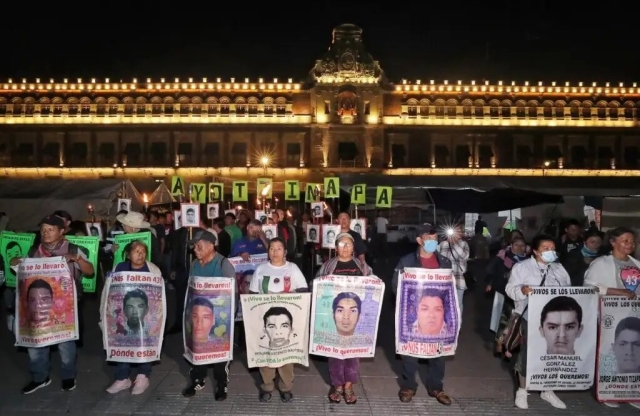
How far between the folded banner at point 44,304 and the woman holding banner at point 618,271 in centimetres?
575

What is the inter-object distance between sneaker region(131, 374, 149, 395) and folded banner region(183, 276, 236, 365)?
634mm

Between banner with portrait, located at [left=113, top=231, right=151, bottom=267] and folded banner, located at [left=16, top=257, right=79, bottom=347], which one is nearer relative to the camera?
folded banner, located at [left=16, top=257, right=79, bottom=347]

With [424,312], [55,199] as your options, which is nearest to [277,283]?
[424,312]

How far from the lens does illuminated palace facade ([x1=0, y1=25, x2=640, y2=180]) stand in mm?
40812

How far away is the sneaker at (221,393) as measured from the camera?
6480mm

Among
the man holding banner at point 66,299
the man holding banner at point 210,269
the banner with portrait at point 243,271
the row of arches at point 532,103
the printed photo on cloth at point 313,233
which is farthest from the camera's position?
the row of arches at point 532,103

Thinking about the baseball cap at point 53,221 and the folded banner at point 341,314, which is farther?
the baseball cap at point 53,221

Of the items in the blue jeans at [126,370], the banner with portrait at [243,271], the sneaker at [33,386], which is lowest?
the sneaker at [33,386]

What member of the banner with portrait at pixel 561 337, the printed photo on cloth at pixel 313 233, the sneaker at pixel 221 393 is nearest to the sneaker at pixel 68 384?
the sneaker at pixel 221 393

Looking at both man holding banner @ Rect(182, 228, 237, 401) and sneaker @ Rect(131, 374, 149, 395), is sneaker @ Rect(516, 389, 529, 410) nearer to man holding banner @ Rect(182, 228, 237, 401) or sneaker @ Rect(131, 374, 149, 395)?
man holding banner @ Rect(182, 228, 237, 401)

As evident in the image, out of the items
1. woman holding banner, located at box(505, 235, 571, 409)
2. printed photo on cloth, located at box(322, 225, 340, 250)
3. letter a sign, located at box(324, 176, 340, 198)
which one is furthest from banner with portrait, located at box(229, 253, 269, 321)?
letter a sign, located at box(324, 176, 340, 198)

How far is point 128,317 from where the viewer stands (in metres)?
6.61

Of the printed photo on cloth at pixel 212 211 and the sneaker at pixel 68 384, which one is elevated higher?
the printed photo on cloth at pixel 212 211

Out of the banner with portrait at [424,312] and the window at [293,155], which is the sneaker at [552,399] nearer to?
the banner with portrait at [424,312]
